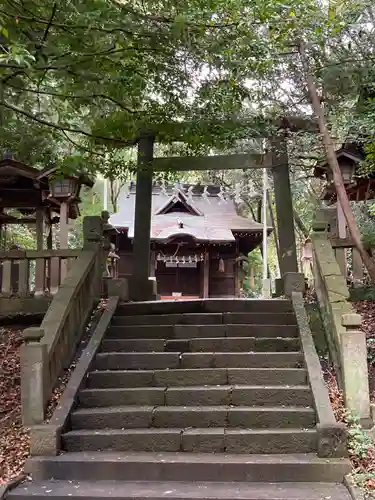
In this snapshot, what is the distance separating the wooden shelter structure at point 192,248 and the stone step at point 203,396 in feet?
33.2

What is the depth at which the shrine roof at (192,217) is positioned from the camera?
623 inches

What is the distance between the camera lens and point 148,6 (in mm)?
5914

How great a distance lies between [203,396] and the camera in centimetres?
551

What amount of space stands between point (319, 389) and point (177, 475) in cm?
176

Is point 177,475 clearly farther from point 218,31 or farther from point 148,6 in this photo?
point 148,6

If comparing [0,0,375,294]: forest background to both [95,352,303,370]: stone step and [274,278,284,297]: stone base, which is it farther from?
[95,352,303,370]: stone step

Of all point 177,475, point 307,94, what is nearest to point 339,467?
point 177,475

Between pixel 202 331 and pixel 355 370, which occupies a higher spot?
pixel 202 331

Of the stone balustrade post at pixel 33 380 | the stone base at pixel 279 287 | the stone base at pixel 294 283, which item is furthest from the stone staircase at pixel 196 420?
the stone base at pixel 279 287

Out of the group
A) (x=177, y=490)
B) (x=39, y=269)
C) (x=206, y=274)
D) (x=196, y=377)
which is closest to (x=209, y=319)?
(x=196, y=377)

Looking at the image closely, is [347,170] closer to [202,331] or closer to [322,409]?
[202,331]

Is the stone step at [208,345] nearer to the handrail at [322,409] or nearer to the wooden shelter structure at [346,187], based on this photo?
the handrail at [322,409]

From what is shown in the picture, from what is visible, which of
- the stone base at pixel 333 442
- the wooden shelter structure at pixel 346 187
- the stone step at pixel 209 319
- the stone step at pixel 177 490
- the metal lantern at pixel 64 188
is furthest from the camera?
the metal lantern at pixel 64 188

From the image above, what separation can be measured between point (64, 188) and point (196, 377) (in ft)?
19.0
